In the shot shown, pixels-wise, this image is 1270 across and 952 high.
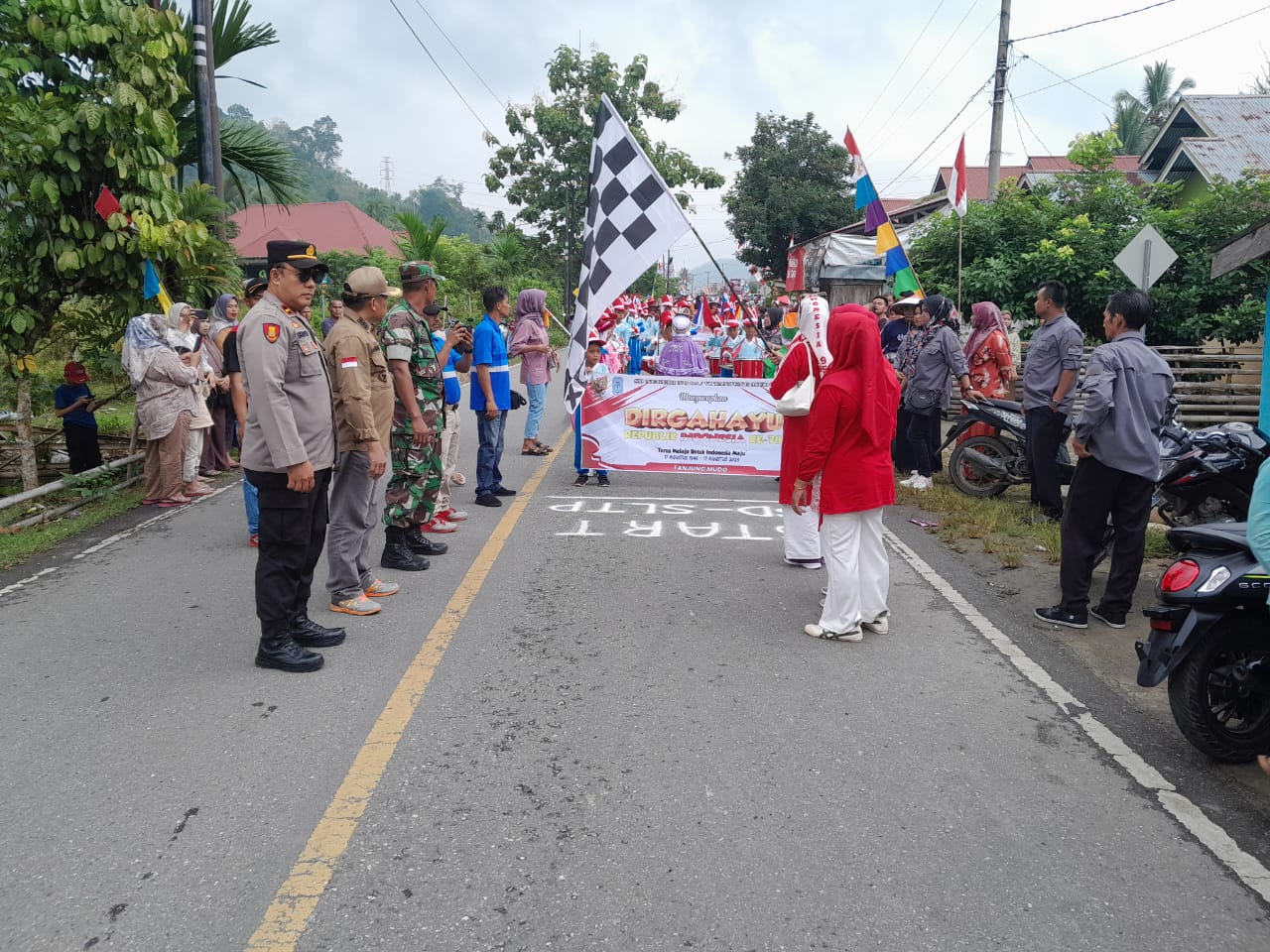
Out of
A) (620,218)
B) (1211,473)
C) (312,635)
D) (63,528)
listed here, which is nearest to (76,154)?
(63,528)

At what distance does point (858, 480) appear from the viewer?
5.09 metres

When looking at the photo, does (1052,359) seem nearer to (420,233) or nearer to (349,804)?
(349,804)

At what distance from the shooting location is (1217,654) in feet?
12.5

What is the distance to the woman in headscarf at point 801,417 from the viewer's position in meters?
5.59

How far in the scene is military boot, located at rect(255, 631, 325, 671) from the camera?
4562 millimetres

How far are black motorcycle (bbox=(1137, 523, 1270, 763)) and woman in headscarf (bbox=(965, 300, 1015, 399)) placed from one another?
19.2 ft

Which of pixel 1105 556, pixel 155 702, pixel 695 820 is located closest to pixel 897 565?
pixel 1105 556

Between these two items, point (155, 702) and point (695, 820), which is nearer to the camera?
point (695, 820)

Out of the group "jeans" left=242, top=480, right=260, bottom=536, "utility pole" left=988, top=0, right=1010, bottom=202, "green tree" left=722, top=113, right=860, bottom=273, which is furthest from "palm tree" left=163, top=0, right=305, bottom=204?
"green tree" left=722, top=113, right=860, bottom=273

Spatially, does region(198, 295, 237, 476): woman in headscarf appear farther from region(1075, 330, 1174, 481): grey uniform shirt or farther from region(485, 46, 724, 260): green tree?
region(485, 46, 724, 260): green tree

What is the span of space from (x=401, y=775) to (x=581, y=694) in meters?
1.01

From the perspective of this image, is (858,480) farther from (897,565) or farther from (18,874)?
(18,874)


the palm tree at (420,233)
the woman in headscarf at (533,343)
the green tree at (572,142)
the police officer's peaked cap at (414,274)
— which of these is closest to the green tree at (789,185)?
the green tree at (572,142)

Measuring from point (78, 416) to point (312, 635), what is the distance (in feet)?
19.0
